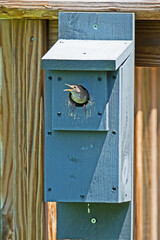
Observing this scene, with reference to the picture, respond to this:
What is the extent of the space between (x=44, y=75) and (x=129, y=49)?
0.48 meters

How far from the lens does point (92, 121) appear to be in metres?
2.74

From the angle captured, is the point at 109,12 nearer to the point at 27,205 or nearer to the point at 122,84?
the point at 122,84

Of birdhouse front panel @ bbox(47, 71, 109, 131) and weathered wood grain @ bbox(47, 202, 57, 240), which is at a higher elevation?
birdhouse front panel @ bbox(47, 71, 109, 131)

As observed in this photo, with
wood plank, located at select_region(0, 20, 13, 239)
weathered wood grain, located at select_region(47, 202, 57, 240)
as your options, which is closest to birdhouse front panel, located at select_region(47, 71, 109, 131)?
wood plank, located at select_region(0, 20, 13, 239)

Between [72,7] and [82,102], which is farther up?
[72,7]

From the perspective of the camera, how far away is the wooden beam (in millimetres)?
2904

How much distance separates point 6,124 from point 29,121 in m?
0.13

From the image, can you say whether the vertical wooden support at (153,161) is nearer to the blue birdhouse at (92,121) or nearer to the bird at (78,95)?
the blue birdhouse at (92,121)

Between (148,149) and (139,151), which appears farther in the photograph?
(148,149)

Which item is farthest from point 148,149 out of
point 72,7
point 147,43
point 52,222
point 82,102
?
point 82,102

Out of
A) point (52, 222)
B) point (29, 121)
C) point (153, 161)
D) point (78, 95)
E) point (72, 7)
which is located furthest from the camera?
point (153, 161)

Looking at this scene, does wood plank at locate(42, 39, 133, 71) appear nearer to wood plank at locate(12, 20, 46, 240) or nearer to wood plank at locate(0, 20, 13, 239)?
wood plank at locate(12, 20, 46, 240)

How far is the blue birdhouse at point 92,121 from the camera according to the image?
8.95ft

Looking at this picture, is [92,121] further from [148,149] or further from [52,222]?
[148,149]
